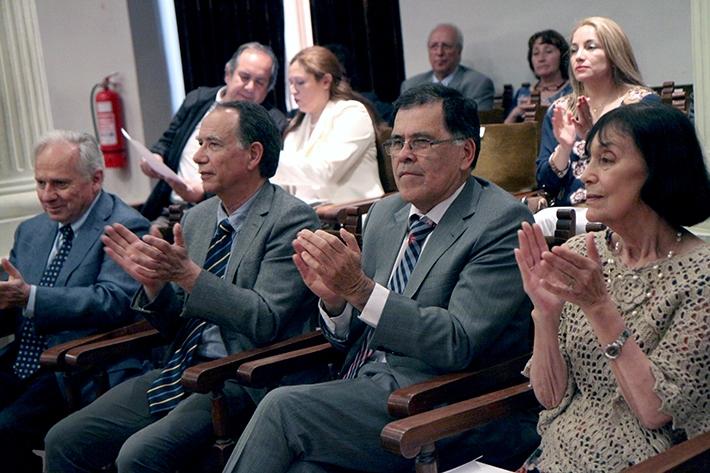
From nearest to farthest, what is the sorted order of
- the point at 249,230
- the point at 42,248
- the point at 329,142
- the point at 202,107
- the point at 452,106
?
the point at 452,106 < the point at 249,230 < the point at 42,248 < the point at 329,142 < the point at 202,107

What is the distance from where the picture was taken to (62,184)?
3.27m

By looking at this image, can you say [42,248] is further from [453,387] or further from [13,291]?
[453,387]

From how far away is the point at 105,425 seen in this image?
9.39ft

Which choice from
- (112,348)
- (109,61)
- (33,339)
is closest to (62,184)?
(33,339)

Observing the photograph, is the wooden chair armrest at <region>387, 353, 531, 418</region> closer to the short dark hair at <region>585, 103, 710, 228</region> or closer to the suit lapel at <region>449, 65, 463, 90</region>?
the short dark hair at <region>585, 103, 710, 228</region>

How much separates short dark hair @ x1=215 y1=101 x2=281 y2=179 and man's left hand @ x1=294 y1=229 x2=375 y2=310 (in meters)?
0.76

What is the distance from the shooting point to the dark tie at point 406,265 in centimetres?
256

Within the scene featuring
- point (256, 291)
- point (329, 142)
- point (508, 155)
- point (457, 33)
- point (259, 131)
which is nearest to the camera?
point (256, 291)

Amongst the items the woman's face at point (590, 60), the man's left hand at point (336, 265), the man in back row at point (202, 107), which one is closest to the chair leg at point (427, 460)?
the man's left hand at point (336, 265)

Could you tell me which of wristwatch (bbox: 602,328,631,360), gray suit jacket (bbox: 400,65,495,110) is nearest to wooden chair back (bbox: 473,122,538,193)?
wristwatch (bbox: 602,328,631,360)

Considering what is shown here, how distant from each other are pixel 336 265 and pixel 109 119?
17.2ft

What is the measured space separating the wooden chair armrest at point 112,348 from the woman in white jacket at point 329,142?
5.07 feet

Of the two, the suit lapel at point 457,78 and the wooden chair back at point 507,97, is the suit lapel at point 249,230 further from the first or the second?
the wooden chair back at point 507,97

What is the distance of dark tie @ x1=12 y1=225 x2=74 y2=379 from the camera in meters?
3.25
